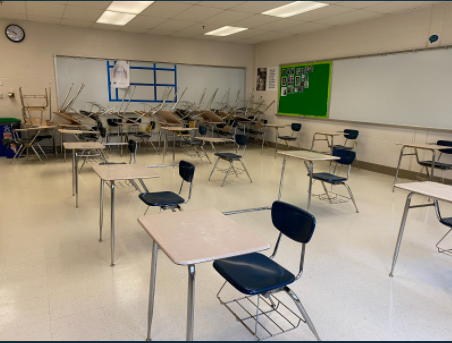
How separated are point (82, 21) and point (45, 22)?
965mm

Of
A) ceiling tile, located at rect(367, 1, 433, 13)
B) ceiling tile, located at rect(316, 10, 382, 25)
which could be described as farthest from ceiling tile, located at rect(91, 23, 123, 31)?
ceiling tile, located at rect(367, 1, 433, 13)

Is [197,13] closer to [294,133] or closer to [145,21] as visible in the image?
[145,21]

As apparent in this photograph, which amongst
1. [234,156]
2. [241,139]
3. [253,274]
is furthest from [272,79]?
[253,274]

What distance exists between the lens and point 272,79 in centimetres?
977

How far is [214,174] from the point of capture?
20.7 feet

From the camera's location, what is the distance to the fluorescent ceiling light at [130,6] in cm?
604

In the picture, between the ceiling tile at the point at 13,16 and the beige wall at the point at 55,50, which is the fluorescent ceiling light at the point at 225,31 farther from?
the ceiling tile at the point at 13,16

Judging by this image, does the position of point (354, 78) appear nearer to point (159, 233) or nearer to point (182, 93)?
point (182, 93)

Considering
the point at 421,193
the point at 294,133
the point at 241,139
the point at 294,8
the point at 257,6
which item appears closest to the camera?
the point at 421,193

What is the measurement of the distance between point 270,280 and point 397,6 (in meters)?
6.03

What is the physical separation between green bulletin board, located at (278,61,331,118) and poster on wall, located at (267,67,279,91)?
0.19 metres

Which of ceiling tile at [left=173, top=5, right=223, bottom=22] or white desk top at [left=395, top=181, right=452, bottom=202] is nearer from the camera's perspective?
white desk top at [left=395, top=181, right=452, bottom=202]

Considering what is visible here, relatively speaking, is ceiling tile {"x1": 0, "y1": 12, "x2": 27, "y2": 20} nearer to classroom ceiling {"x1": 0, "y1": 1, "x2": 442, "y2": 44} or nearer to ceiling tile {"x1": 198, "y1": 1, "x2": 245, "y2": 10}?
classroom ceiling {"x1": 0, "y1": 1, "x2": 442, "y2": 44}

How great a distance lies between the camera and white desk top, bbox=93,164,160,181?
291 centimetres
